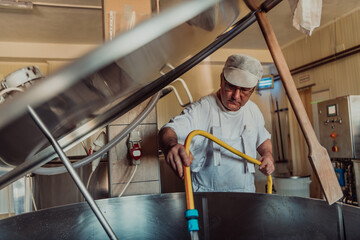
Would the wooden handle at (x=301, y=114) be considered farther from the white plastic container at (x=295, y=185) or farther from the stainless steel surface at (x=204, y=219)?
the white plastic container at (x=295, y=185)

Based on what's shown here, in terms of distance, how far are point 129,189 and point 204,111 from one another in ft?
2.02

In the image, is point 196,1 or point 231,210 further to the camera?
point 231,210

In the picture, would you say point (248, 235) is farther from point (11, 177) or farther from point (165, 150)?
point (11, 177)

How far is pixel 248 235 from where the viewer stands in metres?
1.08

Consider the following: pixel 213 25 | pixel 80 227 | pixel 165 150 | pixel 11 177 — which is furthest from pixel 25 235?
pixel 213 25

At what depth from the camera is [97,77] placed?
Answer: 0.36m

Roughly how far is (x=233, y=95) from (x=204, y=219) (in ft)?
2.27

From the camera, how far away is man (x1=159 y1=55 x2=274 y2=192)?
1528mm

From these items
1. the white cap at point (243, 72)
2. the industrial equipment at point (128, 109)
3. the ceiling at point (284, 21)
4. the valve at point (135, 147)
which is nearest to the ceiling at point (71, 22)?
the ceiling at point (284, 21)

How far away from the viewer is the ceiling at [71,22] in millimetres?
4270

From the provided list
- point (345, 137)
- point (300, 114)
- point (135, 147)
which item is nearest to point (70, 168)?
point (300, 114)

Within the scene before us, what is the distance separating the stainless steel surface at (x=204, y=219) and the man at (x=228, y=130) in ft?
1.19

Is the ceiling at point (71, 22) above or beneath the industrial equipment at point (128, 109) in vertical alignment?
above

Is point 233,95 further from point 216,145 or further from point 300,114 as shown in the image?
point 300,114
